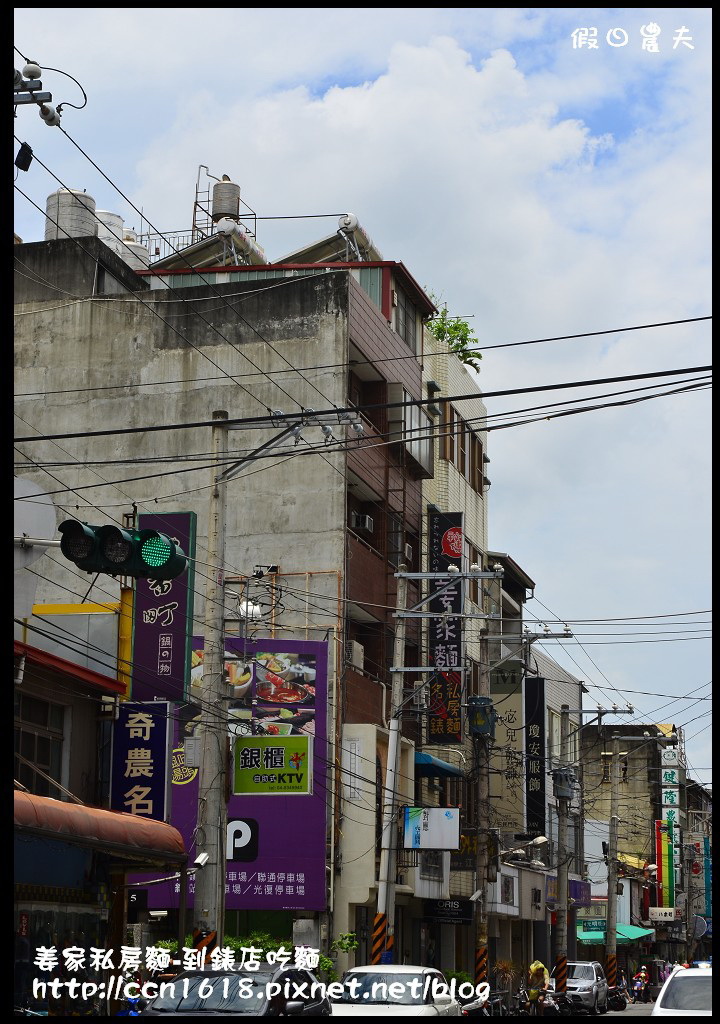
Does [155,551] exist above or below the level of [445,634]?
below

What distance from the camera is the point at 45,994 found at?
895 inches

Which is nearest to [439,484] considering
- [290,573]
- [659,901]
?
[290,573]

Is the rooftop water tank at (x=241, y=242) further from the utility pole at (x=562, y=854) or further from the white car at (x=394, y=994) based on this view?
the white car at (x=394, y=994)

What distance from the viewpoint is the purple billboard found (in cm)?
3509

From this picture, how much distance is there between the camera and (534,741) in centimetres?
→ 6000

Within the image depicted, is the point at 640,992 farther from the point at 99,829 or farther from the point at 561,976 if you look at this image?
the point at 99,829

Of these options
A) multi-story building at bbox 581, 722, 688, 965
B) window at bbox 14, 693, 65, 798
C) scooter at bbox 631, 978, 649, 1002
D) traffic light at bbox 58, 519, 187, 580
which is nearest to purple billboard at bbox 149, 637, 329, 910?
window at bbox 14, 693, 65, 798

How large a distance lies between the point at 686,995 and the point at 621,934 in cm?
6286

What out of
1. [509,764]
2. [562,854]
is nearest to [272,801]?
[509,764]

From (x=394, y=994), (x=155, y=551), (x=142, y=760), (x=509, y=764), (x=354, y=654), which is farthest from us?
(x=509, y=764)

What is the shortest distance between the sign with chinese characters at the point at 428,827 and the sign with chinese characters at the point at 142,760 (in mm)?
14132

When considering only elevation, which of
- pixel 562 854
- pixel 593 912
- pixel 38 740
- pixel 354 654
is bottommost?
pixel 593 912

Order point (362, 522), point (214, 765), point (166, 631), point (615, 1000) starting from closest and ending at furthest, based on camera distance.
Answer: point (214, 765) → point (166, 631) → point (362, 522) → point (615, 1000)

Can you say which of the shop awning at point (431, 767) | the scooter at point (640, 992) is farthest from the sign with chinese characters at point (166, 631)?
the scooter at point (640, 992)
